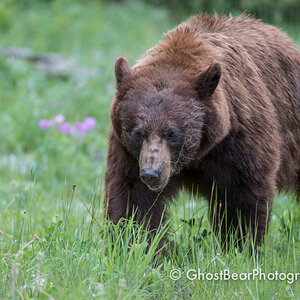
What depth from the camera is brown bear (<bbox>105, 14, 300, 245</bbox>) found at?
3.90 meters

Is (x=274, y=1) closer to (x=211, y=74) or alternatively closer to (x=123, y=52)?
(x=123, y=52)

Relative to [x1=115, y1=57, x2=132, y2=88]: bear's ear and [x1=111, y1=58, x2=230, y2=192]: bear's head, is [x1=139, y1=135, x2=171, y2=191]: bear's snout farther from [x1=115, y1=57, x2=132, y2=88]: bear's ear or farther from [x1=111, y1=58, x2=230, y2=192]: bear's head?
[x1=115, y1=57, x2=132, y2=88]: bear's ear

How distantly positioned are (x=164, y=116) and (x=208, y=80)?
0.39 metres

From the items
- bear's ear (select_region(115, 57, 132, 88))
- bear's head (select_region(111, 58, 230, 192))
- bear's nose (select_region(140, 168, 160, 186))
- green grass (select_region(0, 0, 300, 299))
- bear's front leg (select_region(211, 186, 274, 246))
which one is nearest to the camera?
green grass (select_region(0, 0, 300, 299))

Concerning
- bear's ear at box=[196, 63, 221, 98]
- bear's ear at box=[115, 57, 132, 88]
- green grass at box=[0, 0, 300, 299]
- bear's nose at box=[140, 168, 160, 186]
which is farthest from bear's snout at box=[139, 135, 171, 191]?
bear's ear at box=[115, 57, 132, 88]

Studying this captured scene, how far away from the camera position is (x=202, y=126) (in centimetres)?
400

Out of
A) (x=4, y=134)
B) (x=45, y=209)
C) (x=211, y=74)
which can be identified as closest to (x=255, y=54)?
(x=211, y=74)

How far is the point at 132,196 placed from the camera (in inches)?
167

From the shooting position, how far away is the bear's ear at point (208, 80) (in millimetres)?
3928

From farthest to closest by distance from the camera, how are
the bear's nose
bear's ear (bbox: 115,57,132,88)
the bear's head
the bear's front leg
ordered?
the bear's front leg
bear's ear (bbox: 115,57,132,88)
the bear's head
the bear's nose

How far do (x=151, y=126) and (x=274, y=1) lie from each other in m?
12.7

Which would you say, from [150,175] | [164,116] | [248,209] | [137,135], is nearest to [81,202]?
[248,209]

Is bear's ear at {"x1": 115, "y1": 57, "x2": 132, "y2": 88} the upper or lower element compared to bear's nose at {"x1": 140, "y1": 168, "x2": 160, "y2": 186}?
upper

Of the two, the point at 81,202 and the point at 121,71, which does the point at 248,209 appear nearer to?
the point at 121,71
